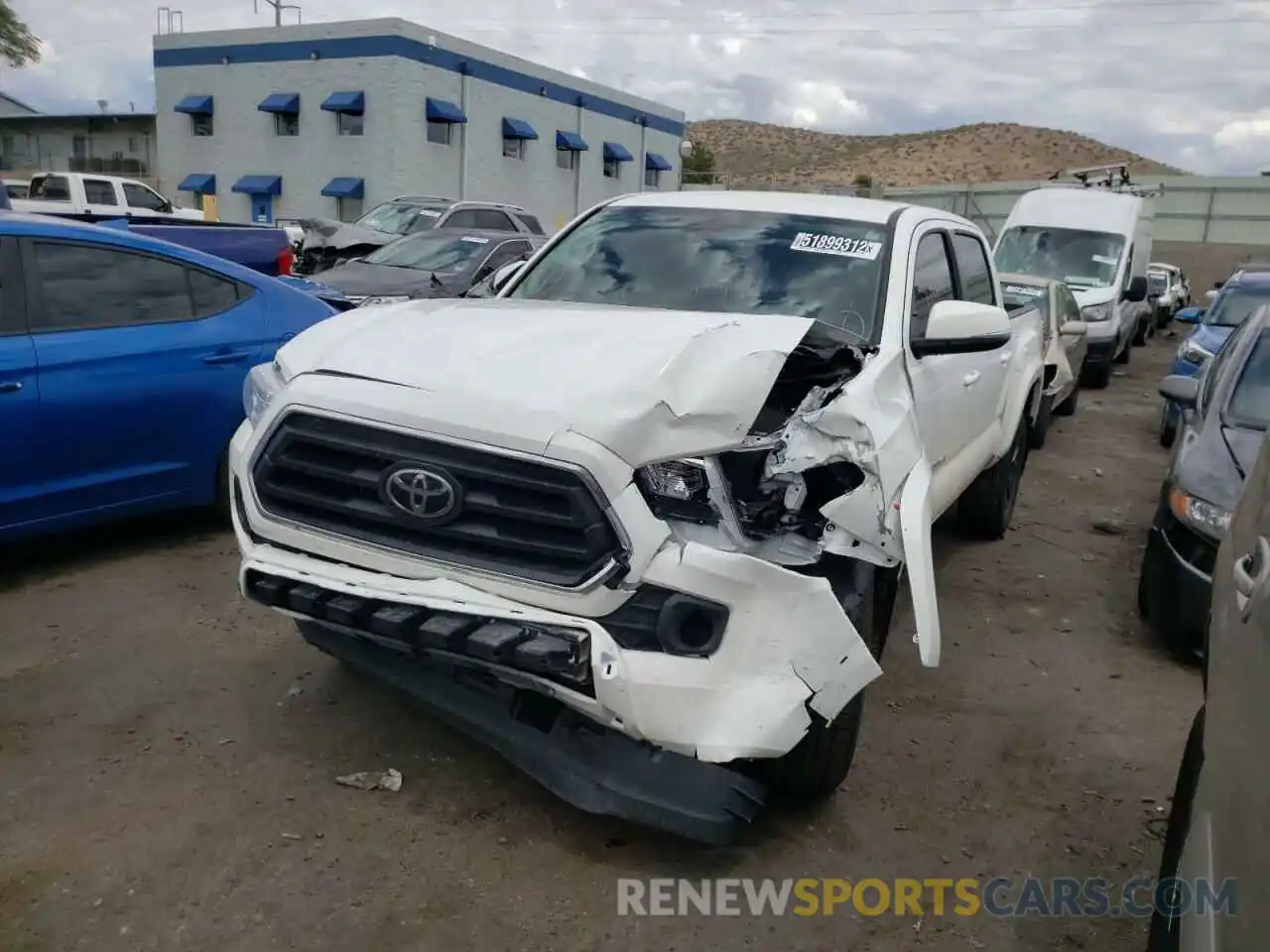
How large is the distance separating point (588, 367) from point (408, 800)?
1.49 metres

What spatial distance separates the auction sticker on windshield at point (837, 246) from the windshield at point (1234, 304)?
7562 millimetres

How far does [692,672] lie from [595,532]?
17.0 inches

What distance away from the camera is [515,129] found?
3191 cm

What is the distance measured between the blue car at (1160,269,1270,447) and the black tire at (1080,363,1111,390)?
9.23 ft

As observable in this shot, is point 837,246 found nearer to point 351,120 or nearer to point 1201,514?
point 1201,514

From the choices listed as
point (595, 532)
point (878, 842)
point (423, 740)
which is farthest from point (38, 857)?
point (878, 842)

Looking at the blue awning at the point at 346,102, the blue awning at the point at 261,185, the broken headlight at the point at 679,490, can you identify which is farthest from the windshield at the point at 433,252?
the blue awning at the point at 261,185

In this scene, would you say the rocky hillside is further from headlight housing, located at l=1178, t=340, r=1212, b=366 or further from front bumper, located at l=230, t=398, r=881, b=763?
front bumper, located at l=230, t=398, r=881, b=763

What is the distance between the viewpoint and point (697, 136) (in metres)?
95.0

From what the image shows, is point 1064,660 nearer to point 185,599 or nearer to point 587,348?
point 587,348

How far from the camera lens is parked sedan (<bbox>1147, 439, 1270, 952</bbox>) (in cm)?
153

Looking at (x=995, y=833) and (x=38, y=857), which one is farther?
(x=995, y=833)

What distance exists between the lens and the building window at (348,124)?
29062 mm

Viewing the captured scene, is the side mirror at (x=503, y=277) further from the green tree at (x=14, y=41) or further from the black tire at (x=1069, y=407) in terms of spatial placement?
the green tree at (x=14, y=41)
